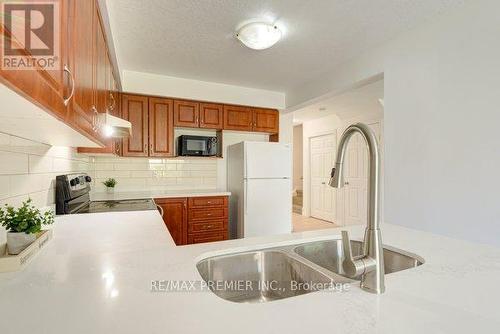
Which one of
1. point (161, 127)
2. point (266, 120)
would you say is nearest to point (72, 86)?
point (161, 127)

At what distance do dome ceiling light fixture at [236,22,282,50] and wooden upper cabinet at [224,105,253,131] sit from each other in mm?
1506

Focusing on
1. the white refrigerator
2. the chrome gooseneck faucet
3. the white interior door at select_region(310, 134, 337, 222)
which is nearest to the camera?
the chrome gooseneck faucet

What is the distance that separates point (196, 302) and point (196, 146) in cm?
293

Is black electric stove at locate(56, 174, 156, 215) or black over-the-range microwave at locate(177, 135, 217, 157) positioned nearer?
black electric stove at locate(56, 174, 156, 215)

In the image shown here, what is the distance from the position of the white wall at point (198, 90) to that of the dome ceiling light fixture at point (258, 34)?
4.38 feet

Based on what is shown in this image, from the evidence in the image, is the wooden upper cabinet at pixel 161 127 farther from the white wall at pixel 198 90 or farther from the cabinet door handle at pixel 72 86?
the cabinet door handle at pixel 72 86

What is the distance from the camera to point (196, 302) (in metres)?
0.60

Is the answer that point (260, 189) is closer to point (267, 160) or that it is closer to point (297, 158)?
point (267, 160)

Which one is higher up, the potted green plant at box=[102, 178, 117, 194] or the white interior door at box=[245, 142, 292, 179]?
the white interior door at box=[245, 142, 292, 179]

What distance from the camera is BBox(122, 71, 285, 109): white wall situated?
3.02 m

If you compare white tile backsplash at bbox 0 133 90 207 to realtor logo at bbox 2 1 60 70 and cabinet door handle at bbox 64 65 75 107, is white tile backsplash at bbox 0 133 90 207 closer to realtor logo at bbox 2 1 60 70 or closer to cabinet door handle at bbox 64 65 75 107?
cabinet door handle at bbox 64 65 75 107

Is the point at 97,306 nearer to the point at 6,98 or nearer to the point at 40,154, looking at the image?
the point at 6,98

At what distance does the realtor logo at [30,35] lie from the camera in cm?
46

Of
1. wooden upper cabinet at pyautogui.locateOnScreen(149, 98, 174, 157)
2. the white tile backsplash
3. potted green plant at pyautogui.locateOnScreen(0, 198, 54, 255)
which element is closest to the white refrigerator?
wooden upper cabinet at pyautogui.locateOnScreen(149, 98, 174, 157)
